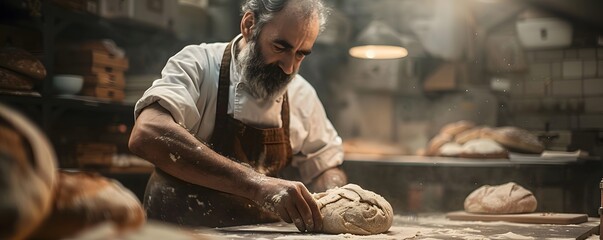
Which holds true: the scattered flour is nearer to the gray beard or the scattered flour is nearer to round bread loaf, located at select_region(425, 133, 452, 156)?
the gray beard

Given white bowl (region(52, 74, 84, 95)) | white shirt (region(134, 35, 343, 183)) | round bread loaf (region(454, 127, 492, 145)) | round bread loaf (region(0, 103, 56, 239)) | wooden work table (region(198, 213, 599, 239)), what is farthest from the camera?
round bread loaf (region(454, 127, 492, 145))

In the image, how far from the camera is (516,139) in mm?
4684

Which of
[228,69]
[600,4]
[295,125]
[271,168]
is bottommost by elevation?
[271,168]

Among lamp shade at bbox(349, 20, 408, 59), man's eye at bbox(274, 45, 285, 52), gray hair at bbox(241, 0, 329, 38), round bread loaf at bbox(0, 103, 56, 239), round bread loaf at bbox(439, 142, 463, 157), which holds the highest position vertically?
lamp shade at bbox(349, 20, 408, 59)

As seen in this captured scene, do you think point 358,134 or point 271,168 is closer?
point 271,168

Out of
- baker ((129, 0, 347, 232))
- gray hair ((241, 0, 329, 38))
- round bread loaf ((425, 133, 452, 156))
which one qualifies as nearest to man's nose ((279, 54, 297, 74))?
baker ((129, 0, 347, 232))

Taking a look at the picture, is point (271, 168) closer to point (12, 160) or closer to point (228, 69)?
point (228, 69)

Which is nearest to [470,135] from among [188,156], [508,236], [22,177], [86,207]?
[508,236]

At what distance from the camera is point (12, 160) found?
87 centimetres

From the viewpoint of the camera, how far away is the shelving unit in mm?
3812

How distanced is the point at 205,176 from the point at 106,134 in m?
2.76

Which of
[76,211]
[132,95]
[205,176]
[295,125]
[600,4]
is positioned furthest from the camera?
[132,95]

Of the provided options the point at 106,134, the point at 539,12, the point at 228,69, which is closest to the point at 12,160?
the point at 228,69

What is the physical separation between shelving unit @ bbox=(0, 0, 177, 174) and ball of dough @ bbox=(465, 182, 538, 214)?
7.36ft
